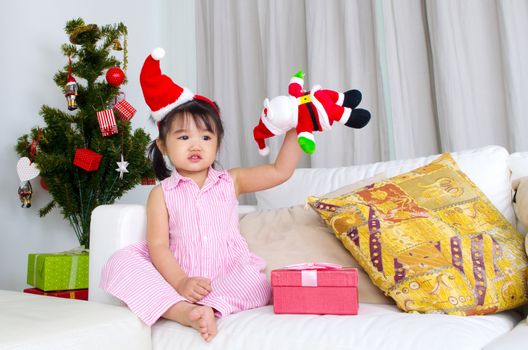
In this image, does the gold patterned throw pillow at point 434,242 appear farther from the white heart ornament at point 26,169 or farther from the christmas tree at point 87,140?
the white heart ornament at point 26,169

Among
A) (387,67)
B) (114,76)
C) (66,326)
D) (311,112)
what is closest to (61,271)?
(114,76)

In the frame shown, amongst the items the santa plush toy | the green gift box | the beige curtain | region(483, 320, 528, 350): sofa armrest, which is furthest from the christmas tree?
region(483, 320, 528, 350): sofa armrest

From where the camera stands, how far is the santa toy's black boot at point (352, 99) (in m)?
1.29

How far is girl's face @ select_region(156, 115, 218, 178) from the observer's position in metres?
1.39

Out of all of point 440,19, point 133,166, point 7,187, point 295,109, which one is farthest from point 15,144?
point 440,19

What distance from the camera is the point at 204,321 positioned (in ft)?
3.28

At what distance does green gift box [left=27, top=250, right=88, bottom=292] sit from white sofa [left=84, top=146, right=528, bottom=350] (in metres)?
0.67

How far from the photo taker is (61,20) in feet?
8.04

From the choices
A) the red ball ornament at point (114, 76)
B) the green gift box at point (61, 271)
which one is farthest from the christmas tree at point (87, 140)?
the green gift box at point (61, 271)

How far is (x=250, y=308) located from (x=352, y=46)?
1.24 meters

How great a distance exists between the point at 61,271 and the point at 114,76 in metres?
0.77

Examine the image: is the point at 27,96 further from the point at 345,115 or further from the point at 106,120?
the point at 345,115

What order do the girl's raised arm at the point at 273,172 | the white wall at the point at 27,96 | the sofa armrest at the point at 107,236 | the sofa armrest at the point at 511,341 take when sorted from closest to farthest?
the sofa armrest at the point at 511,341, the sofa armrest at the point at 107,236, the girl's raised arm at the point at 273,172, the white wall at the point at 27,96

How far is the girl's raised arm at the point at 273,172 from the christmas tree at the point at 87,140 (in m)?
0.77
